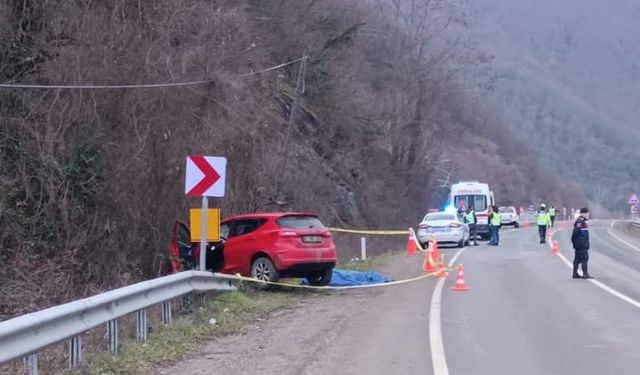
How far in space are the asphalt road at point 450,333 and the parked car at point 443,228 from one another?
14.7 m

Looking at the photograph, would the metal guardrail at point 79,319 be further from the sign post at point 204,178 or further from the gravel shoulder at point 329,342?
the sign post at point 204,178

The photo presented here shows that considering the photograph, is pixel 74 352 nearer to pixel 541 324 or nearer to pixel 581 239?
pixel 541 324

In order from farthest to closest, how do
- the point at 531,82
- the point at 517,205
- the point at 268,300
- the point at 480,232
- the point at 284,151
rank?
the point at 531,82
the point at 517,205
the point at 480,232
the point at 284,151
the point at 268,300

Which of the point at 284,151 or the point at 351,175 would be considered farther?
the point at 351,175

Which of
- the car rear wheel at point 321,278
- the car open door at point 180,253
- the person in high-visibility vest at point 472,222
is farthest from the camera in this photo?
the person in high-visibility vest at point 472,222

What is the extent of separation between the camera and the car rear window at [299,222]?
18.5 m

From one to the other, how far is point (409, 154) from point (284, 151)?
2394cm

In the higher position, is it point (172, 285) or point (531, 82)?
point (531, 82)

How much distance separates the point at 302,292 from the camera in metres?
19.0

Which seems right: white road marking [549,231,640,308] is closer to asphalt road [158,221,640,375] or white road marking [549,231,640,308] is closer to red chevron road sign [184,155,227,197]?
asphalt road [158,221,640,375]

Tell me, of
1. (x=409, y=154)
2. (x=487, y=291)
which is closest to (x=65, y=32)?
(x=487, y=291)

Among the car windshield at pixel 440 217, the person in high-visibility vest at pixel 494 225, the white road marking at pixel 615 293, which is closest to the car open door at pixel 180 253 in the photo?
the white road marking at pixel 615 293

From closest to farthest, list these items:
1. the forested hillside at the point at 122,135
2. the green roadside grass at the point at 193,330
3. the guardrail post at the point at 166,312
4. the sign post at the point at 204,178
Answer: the green roadside grass at the point at 193,330, the guardrail post at the point at 166,312, the sign post at the point at 204,178, the forested hillside at the point at 122,135

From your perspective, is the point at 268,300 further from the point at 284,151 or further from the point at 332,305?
the point at 284,151
